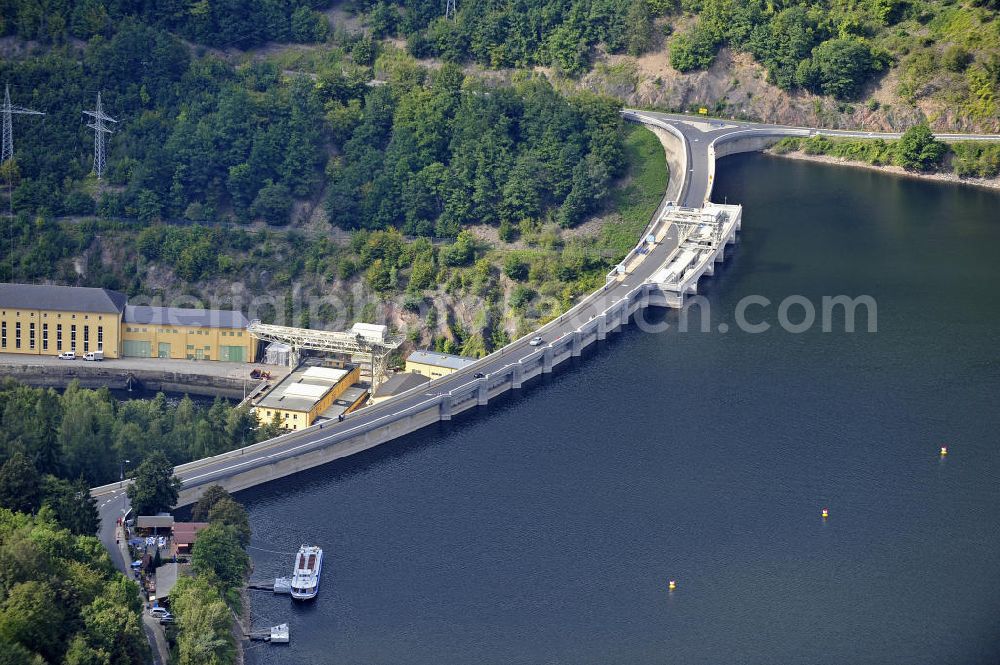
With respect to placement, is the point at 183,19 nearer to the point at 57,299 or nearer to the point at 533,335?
the point at 57,299

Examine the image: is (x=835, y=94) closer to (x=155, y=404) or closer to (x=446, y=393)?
(x=446, y=393)

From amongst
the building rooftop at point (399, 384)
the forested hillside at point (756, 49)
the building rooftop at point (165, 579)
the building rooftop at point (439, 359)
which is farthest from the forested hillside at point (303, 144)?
the building rooftop at point (165, 579)

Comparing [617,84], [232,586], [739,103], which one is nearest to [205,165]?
[617,84]

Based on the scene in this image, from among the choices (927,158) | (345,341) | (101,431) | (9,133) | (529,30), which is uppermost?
(529,30)

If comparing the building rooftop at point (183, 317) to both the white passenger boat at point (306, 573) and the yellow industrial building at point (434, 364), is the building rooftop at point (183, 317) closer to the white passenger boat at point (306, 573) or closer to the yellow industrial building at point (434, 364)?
the yellow industrial building at point (434, 364)

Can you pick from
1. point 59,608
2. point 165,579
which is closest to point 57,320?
point 165,579

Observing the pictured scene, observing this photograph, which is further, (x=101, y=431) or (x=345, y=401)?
(x=345, y=401)
